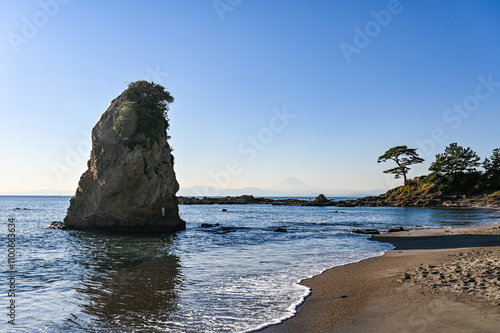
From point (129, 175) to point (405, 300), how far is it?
2498 cm

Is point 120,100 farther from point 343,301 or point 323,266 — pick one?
point 343,301

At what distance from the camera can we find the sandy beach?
6336mm

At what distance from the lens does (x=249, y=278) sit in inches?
451

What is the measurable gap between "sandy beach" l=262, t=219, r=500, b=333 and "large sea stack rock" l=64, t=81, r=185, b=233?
2068 cm

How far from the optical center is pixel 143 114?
29766mm

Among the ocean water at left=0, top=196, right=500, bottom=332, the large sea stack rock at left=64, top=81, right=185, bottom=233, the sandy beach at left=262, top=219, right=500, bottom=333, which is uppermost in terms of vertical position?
the large sea stack rock at left=64, top=81, right=185, bottom=233

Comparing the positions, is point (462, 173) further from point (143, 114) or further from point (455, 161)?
point (143, 114)

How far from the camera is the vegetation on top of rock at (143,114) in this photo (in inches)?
1151

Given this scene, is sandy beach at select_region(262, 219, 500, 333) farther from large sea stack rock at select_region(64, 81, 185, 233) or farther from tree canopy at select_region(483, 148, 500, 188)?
tree canopy at select_region(483, 148, 500, 188)

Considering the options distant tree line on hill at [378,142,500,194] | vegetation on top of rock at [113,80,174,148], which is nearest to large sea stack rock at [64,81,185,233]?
vegetation on top of rock at [113,80,174,148]

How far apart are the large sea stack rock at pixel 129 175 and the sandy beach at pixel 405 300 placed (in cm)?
2068

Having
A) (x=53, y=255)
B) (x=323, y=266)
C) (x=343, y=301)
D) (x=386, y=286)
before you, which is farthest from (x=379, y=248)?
(x=53, y=255)

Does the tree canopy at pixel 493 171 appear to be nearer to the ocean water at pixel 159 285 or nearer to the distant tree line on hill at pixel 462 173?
the distant tree line on hill at pixel 462 173

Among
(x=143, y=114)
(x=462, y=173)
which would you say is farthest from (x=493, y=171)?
(x=143, y=114)
